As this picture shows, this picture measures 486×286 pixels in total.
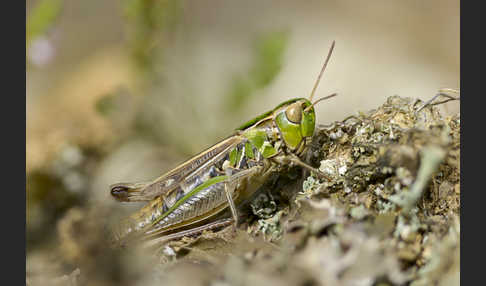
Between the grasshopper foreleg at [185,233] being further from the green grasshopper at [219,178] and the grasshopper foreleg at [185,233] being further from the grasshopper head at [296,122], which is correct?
the grasshopper head at [296,122]

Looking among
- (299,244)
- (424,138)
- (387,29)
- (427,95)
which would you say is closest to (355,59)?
(387,29)

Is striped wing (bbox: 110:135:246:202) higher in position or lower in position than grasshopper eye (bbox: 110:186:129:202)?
higher

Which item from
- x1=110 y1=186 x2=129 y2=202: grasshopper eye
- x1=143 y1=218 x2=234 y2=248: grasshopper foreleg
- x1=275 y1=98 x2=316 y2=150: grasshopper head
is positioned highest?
x1=275 y1=98 x2=316 y2=150: grasshopper head

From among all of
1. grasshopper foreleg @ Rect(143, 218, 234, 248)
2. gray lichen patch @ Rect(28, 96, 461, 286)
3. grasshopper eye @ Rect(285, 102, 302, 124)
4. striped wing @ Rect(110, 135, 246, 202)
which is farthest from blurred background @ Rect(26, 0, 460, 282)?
grasshopper eye @ Rect(285, 102, 302, 124)

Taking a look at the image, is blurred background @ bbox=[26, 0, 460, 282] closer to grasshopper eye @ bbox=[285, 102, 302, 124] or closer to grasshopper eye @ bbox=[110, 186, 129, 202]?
grasshopper eye @ bbox=[110, 186, 129, 202]

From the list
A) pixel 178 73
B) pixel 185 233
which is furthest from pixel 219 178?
pixel 178 73

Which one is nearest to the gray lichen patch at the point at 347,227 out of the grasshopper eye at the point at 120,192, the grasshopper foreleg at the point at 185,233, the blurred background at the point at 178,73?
the grasshopper foreleg at the point at 185,233

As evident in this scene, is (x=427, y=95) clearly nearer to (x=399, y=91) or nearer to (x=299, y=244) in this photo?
(x=399, y=91)

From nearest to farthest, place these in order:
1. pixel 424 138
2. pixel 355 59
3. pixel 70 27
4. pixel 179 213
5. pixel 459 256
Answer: pixel 459 256
pixel 424 138
pixel 179 213
pixel 355 59
pixel 70 27
